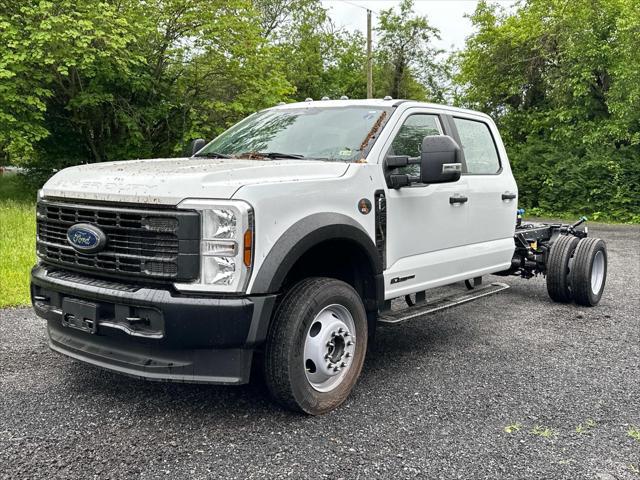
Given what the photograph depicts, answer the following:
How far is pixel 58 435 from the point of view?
3.31 metres

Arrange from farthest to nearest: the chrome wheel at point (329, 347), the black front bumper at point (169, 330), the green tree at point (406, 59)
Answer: the green tree at point (406, 59) < the chrome wheel at point (329, 347) < the black front bumper at point (169, 330)

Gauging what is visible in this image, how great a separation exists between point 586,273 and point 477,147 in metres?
2.17

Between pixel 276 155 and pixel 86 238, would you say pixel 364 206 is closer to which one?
pixel 276 155

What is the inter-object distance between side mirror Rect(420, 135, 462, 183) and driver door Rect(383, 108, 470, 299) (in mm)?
275

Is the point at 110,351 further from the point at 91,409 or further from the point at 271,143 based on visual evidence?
the point at 271,143

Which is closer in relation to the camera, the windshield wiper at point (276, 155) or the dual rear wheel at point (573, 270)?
the windshield wiper at point (276, 155)

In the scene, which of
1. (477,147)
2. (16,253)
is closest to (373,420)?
(477,147)

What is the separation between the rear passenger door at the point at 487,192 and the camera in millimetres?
5191

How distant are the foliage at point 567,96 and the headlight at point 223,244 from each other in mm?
16681

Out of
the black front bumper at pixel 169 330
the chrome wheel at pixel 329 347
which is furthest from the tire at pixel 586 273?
the black front bumper at pixel 169 330

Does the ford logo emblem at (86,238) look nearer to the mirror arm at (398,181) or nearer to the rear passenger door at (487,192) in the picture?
the mirror arm at (398,181)

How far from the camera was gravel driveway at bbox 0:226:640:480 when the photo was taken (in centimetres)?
302

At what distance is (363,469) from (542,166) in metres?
18.6

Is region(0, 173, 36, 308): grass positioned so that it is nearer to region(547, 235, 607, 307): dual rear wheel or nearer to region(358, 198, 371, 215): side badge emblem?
region(358, 198, 371, 215): side badge emblem
